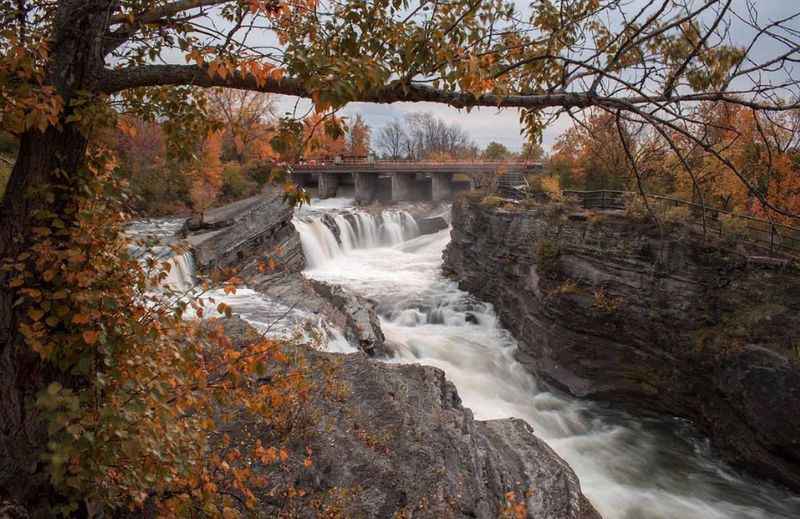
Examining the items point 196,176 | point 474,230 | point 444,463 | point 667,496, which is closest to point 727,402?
point 667,496

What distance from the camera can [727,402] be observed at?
12.9m

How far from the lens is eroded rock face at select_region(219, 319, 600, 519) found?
5668 mm

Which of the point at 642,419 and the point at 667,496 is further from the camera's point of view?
the point at 642,419

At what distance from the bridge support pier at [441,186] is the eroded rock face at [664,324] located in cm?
2246

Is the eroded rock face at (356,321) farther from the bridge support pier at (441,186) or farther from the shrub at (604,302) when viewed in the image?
the bridge support pier at (441,186)

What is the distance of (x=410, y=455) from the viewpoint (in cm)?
634

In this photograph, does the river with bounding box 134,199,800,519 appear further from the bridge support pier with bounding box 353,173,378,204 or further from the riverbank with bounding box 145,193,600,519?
the bridge support pier with bounding box 353,173,378,204

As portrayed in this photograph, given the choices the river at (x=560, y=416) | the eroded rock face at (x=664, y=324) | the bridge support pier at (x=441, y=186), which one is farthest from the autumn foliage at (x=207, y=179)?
the eroded rock face at (x=664, y=324)

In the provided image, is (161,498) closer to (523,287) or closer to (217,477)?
(217,477)

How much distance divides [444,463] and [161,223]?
23439 mm

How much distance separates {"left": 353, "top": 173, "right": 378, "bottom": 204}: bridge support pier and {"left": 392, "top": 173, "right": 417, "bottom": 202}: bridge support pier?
2.65 meters

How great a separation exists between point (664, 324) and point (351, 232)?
20.1 metres

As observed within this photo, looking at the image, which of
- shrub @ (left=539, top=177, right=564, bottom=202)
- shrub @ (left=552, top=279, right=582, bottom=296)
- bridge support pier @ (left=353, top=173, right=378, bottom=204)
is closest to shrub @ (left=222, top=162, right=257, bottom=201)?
bridge support pier @ (left=353, top=173, right=378, bottom=204)

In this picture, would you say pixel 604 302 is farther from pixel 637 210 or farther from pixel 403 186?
pixel 403 186
